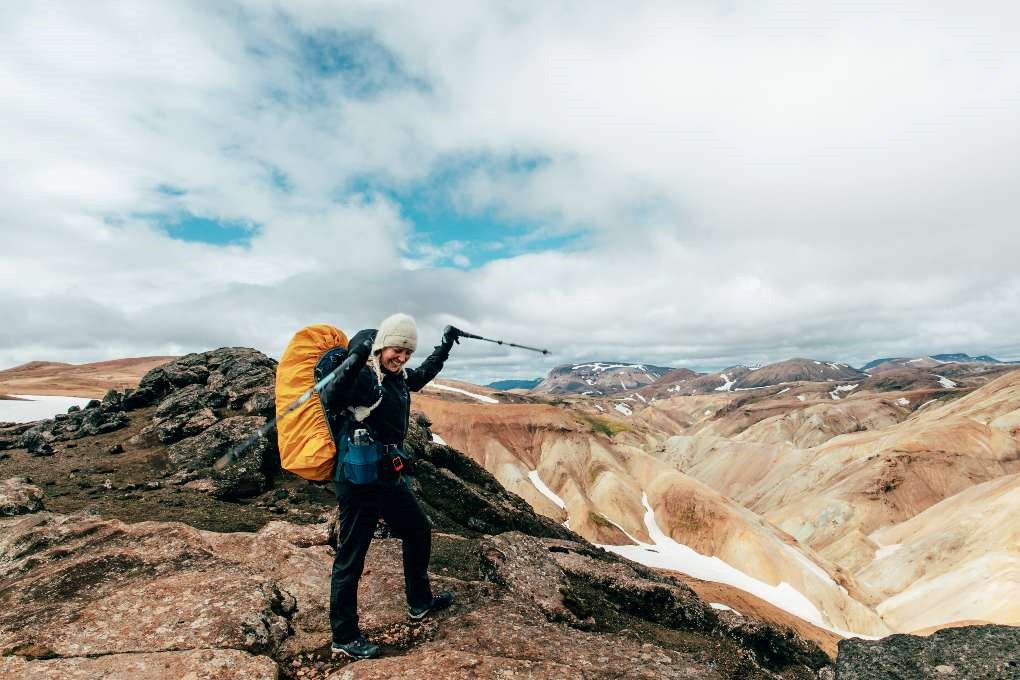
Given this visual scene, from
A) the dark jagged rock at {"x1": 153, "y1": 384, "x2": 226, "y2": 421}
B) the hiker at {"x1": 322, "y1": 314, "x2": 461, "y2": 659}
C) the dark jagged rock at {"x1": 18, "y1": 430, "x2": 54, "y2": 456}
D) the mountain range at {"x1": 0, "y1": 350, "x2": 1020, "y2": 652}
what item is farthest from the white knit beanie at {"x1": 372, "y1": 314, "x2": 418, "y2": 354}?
the mountain range at {"x1": 0, "y1": 350, "x2": 1020, "y2": 652}

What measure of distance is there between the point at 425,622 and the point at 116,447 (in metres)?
18.4

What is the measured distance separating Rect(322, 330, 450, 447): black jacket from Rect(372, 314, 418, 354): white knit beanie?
257mm

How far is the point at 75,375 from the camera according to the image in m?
148

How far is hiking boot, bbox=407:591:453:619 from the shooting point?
28.1ft

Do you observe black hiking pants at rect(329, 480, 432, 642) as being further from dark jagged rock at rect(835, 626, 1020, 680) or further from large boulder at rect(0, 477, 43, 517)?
large boulder at rect(0, 477, 43, 517)

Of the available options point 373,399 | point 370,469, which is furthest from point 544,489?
point 373,399

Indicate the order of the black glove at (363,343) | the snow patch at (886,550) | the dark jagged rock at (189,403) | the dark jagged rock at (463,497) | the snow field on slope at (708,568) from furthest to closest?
the snow patch at (886,550), the snow field on slope at (708,568), the dark jagged rock at (189,403), the dark jagged rock at (463,497), the black glove at (363,343)

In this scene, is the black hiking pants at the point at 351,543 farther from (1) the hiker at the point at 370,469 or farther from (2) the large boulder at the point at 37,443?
(2) the large boulder at the point at 37,443

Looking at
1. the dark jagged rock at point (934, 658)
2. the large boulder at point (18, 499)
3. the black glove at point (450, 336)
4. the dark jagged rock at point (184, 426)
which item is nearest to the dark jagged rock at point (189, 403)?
the dark jagged rock at point (184, 426)

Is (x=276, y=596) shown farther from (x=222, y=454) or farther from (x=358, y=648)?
(x=222, y=454)

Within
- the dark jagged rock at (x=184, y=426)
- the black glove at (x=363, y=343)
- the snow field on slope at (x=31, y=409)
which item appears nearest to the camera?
the black glove at (x=363, y=343)

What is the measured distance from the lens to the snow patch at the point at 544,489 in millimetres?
111375

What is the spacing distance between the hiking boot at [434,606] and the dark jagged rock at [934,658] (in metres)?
9.24

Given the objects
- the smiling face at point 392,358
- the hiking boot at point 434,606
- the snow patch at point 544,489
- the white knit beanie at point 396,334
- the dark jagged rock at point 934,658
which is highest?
the white knit beanie at point 396,334
